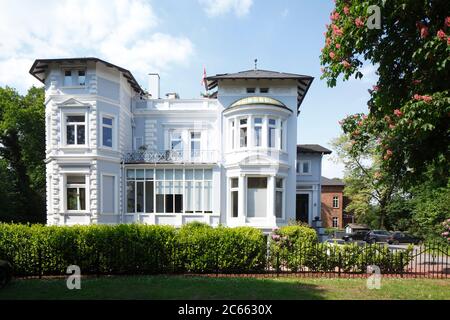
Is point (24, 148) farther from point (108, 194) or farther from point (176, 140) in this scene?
point (176, 140)

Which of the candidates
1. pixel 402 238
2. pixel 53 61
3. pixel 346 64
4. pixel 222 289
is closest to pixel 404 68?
pixel 346 64

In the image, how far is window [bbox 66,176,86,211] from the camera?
1841 cm

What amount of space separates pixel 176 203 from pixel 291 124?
9293 millimetres

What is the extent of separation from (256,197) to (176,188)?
534cm

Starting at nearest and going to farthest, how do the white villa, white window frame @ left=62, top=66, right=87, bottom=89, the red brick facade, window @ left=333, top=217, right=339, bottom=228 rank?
the white villa
white window frame @ left=62, top=66, right=87, bottom=89
window @ left=333, top=217, right=339, bottom=228
the red brick facade

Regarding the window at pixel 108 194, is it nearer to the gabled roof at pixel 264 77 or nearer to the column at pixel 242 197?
the column at pixel 242 197

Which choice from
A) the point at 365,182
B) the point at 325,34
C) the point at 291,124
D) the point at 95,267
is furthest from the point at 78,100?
the point at 365,182

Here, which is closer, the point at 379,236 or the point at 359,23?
the point at 359,23

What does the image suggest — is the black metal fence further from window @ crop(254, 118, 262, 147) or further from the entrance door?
the entrance door

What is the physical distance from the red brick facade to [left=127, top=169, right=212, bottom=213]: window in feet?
116

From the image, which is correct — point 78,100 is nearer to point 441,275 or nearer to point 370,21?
point 370,21

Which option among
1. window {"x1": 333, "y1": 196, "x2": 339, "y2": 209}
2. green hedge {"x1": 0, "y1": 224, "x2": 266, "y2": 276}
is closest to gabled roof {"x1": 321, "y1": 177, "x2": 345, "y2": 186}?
window {"x1": 333, "y1": 196, "x2": 339, "y2": 209}

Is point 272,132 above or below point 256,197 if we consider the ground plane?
above

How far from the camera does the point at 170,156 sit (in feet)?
66.8
